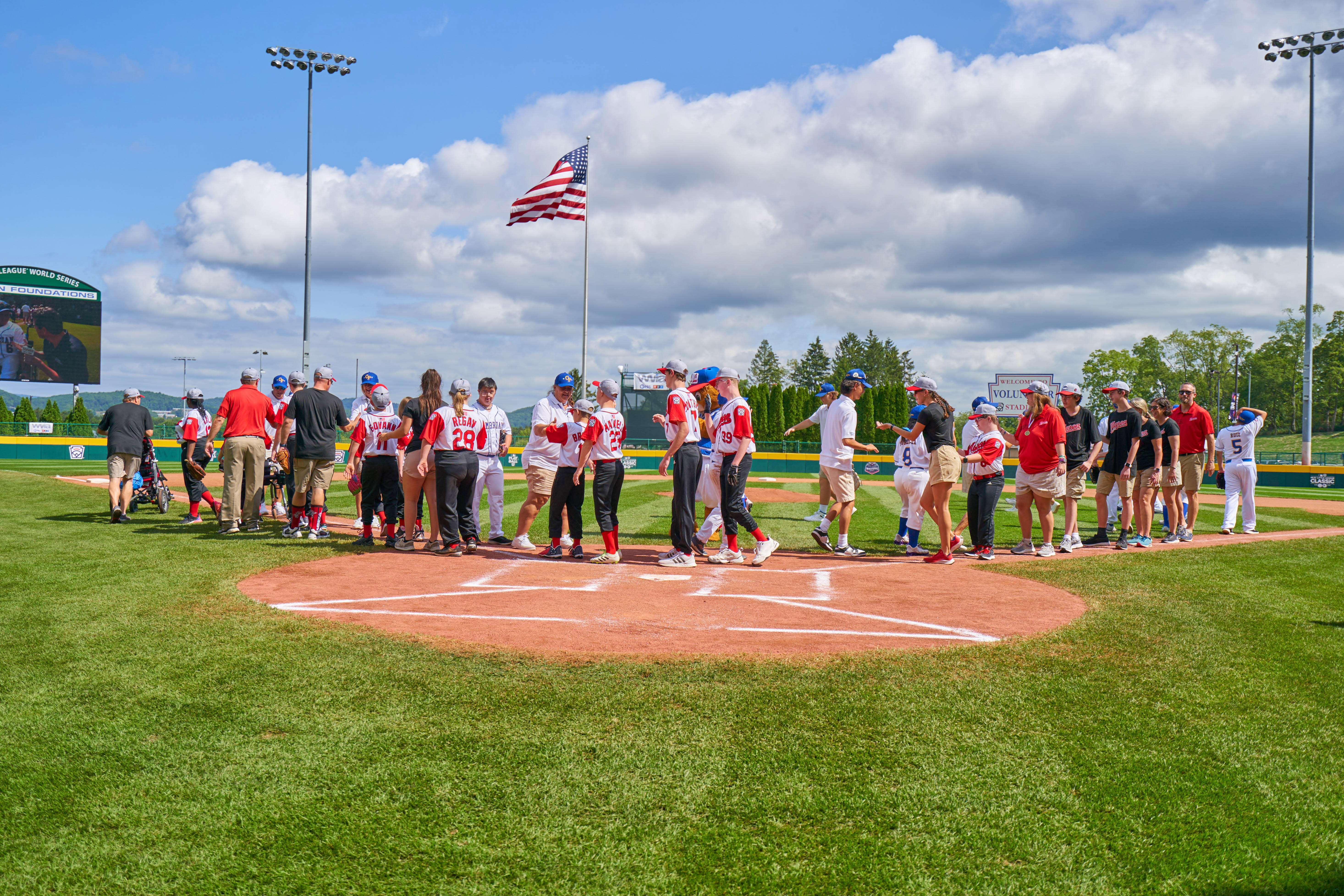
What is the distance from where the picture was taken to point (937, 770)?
3430 millimetres

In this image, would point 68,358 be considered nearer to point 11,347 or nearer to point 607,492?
point 11,347

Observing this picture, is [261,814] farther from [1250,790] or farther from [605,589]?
[605,589]

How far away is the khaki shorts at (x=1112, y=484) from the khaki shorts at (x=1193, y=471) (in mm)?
1641

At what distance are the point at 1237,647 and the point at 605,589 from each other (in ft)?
15.5

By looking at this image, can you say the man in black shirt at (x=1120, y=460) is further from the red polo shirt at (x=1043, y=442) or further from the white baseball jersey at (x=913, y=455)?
the white baseball jersey at (x=913, y=455)

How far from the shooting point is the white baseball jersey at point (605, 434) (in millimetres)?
8641

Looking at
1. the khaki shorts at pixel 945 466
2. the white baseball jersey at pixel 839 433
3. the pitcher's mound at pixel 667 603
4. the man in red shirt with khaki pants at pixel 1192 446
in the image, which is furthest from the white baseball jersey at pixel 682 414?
the man in red shirt with khaki pants at pixel 1192 446

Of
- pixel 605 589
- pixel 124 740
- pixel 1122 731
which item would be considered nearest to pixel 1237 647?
pixel 1122 731

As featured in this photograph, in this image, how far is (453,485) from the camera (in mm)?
9164

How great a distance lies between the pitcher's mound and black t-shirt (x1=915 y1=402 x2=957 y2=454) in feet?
4.58

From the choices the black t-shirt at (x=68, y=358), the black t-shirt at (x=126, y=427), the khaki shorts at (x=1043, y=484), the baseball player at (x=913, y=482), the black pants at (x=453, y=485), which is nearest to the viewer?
the black pants at (x=453, y=485)

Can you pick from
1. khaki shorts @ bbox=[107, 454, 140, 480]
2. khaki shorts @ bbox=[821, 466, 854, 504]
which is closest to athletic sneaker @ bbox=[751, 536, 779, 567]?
khaki shorts @ bbox=[821, 466, 854, 504]

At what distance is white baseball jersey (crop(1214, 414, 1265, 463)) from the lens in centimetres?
1257

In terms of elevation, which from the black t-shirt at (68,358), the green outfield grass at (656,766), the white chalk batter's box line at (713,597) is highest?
the black t-shirt at (68,358)
